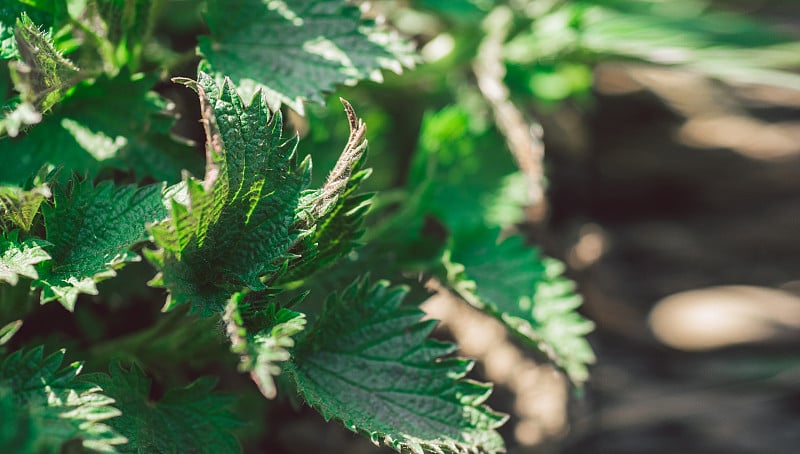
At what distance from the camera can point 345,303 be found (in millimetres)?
748

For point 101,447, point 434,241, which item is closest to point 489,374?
point 434,241

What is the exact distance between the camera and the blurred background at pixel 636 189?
1211 mm

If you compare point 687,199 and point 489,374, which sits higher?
point 687,199

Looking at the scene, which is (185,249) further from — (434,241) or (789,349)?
(789,349)

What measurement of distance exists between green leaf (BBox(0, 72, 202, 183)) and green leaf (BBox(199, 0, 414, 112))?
94 millimetres

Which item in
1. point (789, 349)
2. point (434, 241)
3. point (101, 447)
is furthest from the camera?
point (789, 349)

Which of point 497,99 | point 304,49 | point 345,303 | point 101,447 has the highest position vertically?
point 497,99

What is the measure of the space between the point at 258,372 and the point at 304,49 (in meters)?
0.45

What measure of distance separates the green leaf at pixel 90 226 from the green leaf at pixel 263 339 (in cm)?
12

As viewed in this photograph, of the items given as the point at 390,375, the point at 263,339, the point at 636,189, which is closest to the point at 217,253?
the point at 263,339

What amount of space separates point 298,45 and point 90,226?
34 centimetres

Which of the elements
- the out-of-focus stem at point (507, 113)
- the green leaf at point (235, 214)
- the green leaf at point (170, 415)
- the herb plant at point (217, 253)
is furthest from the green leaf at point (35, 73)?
the out-of-focus stem at point (507, 113)

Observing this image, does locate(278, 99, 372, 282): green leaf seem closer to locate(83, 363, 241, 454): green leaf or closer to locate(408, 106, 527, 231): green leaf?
locate(83, 363, 241, 454): green leaf

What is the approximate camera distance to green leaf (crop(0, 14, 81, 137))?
0.62 metres
